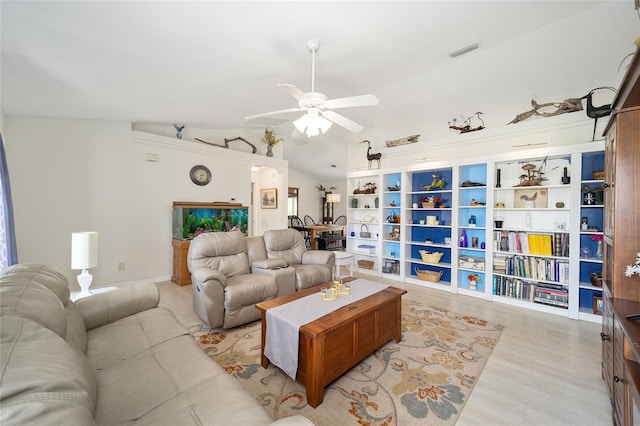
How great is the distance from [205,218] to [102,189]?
1.54 metres

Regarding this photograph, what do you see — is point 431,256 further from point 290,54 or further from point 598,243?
point 290,54

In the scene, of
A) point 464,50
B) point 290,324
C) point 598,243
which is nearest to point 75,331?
point 290,324

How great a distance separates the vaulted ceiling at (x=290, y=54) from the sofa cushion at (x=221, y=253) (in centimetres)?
179

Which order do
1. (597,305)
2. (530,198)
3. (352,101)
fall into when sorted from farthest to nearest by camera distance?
(530,198)
(597,305)
(352,101)

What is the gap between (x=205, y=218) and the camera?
4.87m

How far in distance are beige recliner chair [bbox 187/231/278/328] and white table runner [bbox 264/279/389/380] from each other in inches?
30.9

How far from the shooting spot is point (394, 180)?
502 centimetres

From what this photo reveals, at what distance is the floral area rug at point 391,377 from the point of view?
1.68m

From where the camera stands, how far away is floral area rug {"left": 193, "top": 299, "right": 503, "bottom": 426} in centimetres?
168

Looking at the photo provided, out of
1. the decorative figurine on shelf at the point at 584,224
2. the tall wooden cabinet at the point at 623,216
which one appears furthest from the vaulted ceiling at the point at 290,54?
the decorative figurine on shelf at the point at 584,224

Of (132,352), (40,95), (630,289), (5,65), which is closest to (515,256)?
(630,289)

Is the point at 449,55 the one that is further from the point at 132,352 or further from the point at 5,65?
the point at 5,65

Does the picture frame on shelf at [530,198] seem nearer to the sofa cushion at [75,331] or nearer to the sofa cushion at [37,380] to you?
the sofa cushion at [37,380]

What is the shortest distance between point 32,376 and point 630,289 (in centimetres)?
274
